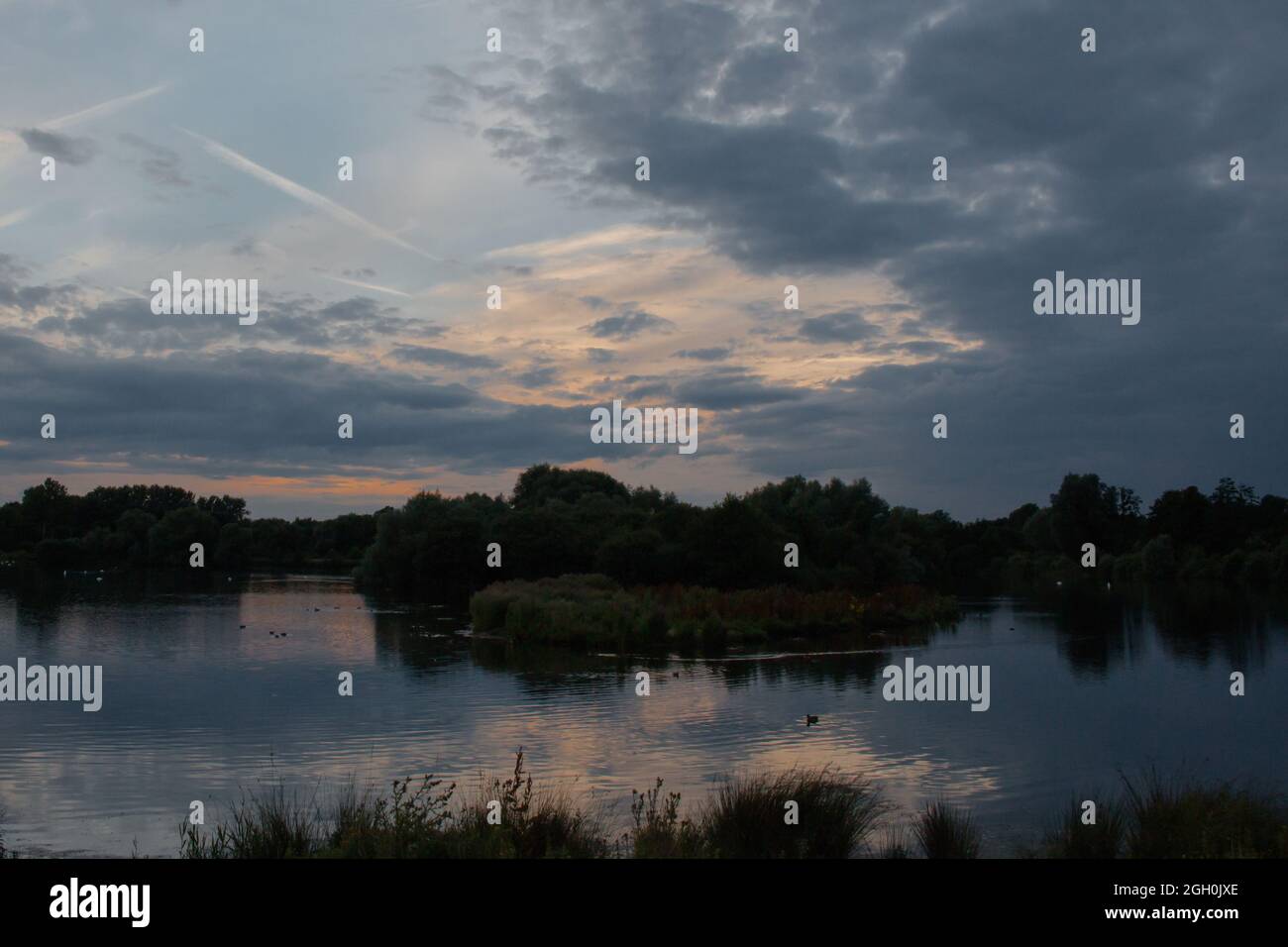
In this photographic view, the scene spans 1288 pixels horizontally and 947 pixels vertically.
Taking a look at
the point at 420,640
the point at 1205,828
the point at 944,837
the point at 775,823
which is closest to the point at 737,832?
the point at 775,823

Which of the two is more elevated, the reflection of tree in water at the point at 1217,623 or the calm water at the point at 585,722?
the calm water at the point at 585,722

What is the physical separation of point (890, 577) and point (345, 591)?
4085cm

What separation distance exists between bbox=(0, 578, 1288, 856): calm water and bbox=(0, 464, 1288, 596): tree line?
2093 centimetres

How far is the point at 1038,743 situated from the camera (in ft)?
67.7

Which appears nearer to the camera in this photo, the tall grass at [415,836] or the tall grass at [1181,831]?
the tall grass at [415,836]

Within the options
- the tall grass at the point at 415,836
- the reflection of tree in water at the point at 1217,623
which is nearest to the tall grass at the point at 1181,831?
the tall grass at the point at 415,836

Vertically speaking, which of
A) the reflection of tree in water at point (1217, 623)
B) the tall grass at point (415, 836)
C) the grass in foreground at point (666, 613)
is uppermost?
the tall grass at point (415, 836)

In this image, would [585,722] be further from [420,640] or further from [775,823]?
[420,640]

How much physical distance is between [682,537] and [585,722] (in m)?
40.2

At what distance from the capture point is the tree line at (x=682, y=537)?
62406 mm

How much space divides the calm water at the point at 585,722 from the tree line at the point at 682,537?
20929mm

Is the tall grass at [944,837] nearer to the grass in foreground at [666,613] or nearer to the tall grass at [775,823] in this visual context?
the tall grass at [775,823]

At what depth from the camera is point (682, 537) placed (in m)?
62.3

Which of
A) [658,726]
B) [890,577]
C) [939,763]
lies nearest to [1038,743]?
[939,763]
